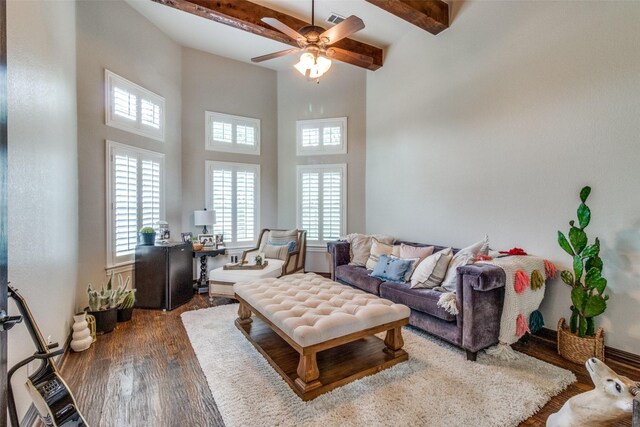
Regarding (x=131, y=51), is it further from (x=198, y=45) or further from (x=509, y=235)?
(x=509, y=235)

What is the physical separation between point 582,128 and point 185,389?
4.24 metres

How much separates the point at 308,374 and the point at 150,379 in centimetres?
135

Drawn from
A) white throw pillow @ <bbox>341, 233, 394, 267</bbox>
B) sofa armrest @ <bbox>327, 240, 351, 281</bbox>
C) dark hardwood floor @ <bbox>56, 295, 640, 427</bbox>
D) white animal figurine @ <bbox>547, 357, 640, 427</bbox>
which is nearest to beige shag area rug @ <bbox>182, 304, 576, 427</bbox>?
dark hardwood floor @ <bbox>56, 295, 640, 427</bbox>

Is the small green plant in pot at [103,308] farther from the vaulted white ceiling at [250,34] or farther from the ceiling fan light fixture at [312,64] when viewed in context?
the vaulted white ceiling at [250,34]

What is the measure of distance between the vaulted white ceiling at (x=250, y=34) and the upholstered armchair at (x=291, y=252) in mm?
3291

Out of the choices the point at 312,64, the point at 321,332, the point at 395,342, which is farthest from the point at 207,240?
the point at 395,342

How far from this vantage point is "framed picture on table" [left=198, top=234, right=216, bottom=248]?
4973 mm

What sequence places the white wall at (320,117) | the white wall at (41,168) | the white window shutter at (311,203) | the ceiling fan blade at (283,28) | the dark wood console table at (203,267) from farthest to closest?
the white window shutter at (311,203)
the white wall at (320,117)
the dark wood console table at (203,267)
the ceiling fan blade at (283,28)
the white wall at (41,168)

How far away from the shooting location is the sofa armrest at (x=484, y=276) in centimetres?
249

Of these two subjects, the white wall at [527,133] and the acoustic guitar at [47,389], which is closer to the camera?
the acoustic guitar at [47,389]

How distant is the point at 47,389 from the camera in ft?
4.67

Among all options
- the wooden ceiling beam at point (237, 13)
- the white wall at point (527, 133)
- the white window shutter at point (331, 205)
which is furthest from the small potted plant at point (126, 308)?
the white wall at point (527, 133)

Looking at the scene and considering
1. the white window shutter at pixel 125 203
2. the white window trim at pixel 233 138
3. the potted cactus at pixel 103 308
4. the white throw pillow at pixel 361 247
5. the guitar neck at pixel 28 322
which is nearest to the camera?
the guitar neck at pixel 28 322

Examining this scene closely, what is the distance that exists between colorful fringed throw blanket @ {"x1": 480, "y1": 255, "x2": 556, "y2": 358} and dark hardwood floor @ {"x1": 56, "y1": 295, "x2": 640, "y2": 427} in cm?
36
